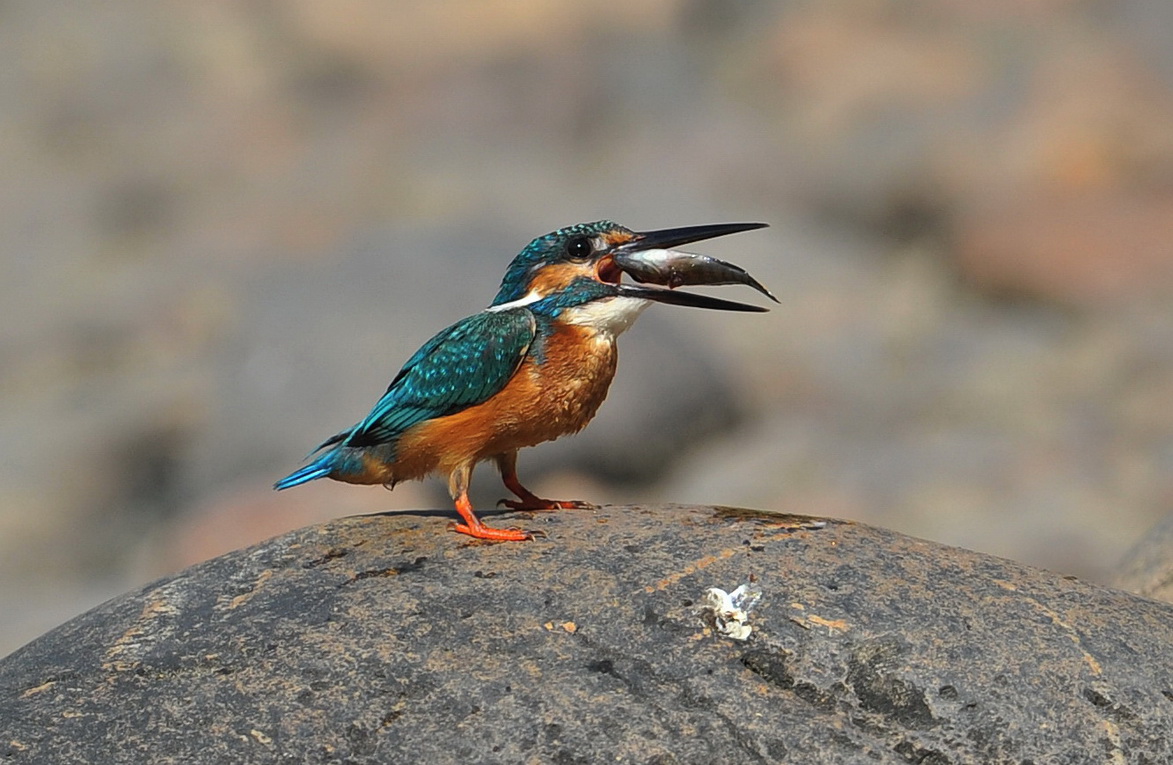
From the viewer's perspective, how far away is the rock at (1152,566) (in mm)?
5766

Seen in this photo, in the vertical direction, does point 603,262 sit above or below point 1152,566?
above

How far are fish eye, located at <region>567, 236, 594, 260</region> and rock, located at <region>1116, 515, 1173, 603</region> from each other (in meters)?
2.58

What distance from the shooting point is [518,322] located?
4766 mm

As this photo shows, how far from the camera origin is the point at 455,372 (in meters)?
4.72

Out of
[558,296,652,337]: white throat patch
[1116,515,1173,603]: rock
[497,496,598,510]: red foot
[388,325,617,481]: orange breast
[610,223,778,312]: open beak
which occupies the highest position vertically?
[610,223,778,312]: open beak

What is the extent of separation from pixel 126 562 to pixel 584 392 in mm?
7291

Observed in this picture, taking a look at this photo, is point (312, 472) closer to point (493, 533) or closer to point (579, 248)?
point (493, 533)

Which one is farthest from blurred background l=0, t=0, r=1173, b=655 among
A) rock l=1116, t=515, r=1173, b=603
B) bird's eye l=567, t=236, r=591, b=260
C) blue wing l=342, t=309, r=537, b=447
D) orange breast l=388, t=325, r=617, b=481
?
bird's eye l=567, t=236, r=591, b=260

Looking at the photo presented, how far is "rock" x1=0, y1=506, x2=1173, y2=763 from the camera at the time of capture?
143 inches

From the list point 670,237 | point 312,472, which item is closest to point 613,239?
point 670,237

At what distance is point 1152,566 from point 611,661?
3.01 m

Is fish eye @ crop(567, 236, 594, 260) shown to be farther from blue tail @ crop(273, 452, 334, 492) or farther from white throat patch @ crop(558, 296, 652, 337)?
blue tail @ crop(273, 452, 334, 492)

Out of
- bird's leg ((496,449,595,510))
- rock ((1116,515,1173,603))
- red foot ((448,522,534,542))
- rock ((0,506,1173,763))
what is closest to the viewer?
rock ((0,506,1173,763))

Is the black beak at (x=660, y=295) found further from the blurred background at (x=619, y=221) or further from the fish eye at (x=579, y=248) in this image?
the blurred background at (x=619, y=221)
